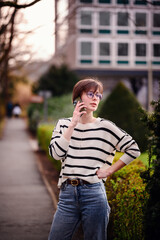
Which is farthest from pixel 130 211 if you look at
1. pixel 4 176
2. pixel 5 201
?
pixel 4 176

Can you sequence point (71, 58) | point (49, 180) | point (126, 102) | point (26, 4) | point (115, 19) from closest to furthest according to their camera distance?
point (26, 4)
point (49, 180)
point (126, 102)
point (115, 19)
point (71, 58)

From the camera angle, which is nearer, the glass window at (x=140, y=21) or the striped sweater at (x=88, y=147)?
the striped sweater at (x=88, y=147)

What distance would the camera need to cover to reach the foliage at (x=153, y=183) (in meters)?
3.23

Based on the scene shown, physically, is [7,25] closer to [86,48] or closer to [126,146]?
[126,146]

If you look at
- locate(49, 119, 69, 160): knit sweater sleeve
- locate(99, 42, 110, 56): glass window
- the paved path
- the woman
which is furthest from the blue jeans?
locate(99, 42, 110, 56): glass window

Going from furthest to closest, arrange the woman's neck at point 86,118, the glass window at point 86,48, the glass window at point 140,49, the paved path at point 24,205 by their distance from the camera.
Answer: the glass window at point 140,49
the glass window at point 86,48
the paved path at point 24,205
the woman's neck at point 86,118

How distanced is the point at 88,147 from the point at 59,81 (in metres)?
34.7

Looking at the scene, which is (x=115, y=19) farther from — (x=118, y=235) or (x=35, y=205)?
(x=118, y=235)

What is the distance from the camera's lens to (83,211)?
11.0 feet

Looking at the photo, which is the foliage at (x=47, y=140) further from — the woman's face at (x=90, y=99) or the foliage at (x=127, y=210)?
the woman's face at (x=90, y=99)

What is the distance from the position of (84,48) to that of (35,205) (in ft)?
113

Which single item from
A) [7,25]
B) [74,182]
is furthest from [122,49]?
[74,182]

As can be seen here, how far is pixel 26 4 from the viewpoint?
6777 mm

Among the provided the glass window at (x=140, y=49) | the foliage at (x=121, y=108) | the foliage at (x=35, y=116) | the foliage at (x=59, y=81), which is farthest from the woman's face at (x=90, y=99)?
the glass window at (x=140, y=49)
